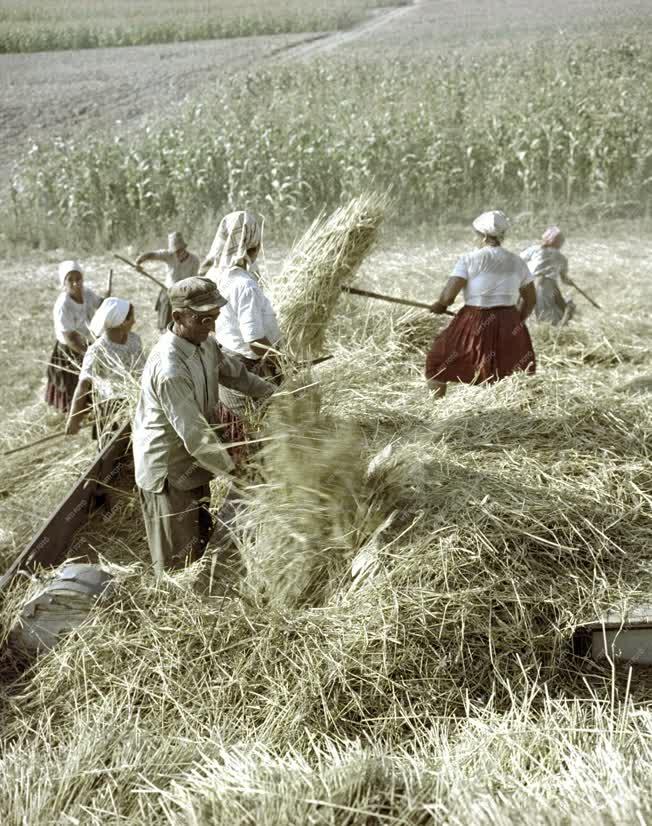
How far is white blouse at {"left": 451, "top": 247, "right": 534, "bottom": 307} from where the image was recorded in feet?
14.4

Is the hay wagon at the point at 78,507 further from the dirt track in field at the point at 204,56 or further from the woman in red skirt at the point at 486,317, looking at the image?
the dirt track in field at the point at 204,56

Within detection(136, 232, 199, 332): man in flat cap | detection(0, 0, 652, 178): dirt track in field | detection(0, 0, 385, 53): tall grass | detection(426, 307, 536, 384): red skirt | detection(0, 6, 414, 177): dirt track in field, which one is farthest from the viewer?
detection(0, 0, 652, 178): dirt track in field

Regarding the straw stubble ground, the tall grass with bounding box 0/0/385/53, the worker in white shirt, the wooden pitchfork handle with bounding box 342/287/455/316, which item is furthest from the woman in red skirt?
the tall grass with bounding box 0/0/385/53

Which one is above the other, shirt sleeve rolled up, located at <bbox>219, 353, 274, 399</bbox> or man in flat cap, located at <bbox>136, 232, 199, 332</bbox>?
shirt sleeve rolled up, located at <bbox>219, 353, 274, 399</bbox>

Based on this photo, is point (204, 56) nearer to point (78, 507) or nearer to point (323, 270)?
point (323, 270)

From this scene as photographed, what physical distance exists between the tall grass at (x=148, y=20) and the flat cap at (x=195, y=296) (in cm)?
654

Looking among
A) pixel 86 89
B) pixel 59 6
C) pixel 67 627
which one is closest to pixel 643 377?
pixel 67 627

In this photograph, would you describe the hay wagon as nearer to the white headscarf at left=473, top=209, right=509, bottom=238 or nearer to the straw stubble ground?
the straw stubble ground

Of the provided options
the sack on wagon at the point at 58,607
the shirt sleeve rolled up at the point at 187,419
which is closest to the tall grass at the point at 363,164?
the shirt sleeve rolled up at the point at 187,419

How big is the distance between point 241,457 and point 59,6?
689 centimetres

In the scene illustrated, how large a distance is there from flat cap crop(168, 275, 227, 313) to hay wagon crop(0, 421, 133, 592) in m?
1.08

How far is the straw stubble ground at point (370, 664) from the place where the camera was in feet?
7.09

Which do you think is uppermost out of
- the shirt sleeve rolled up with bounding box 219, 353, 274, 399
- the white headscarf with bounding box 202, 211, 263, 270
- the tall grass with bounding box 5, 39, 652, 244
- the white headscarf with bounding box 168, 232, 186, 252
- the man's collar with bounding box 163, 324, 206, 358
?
the white headscarf with bounding box 202, 211, 263, 270

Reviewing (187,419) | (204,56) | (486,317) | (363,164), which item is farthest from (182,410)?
(204,56)
